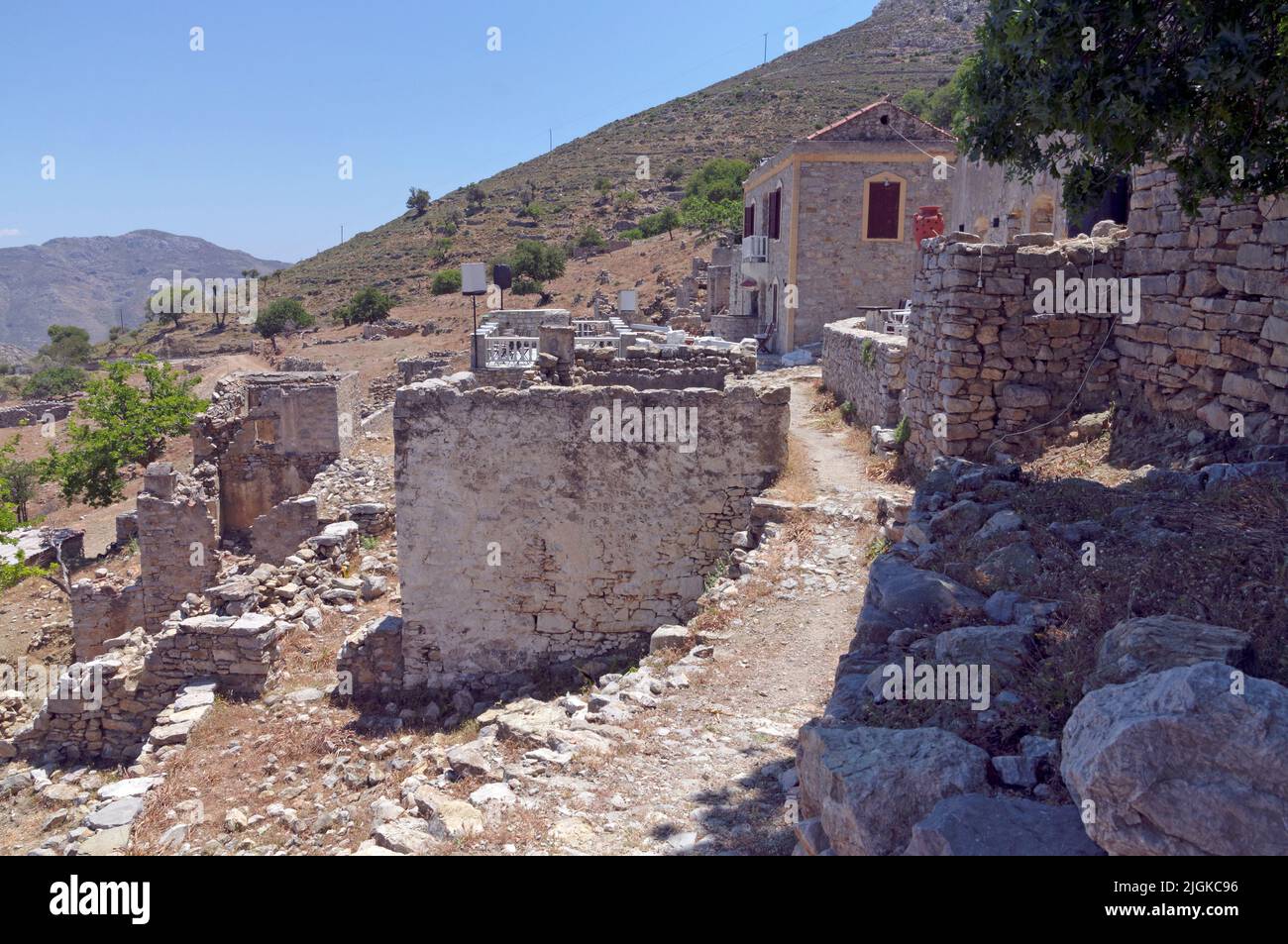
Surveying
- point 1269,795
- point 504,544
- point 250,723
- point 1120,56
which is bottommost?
point 250,723

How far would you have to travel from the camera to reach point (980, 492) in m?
5.90

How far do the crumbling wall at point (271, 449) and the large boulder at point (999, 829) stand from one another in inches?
683

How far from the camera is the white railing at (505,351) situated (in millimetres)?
15352

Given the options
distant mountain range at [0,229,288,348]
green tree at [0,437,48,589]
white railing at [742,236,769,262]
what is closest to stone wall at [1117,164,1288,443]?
green tree at [0,437,48,589]

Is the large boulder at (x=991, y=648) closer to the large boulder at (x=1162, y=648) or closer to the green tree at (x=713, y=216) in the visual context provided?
the large boulder at (x=1162, y=648)

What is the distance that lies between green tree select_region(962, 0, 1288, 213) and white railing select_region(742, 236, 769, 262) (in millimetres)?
20289

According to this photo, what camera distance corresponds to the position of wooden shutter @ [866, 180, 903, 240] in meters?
22.7

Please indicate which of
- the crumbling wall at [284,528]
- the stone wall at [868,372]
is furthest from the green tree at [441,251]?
the stone wall at [868,372]

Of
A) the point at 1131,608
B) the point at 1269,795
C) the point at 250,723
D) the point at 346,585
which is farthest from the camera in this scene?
the point at 346,585

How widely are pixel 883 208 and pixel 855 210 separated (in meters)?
0.69
